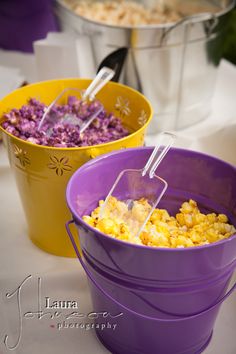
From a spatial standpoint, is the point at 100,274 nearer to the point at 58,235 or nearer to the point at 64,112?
the point at 58,235

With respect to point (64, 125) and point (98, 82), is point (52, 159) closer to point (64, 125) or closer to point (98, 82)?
point (64, 125)

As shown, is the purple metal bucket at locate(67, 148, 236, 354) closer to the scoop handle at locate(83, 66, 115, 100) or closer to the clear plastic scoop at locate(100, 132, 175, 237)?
the clear plastic scoop at locate(100, 132, 175, 237)

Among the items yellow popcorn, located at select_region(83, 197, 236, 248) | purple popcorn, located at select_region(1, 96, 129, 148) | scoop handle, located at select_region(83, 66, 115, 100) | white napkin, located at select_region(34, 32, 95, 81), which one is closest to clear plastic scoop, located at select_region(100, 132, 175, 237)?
yellow popcorn, located at select_region(83, 197, 236, 248)

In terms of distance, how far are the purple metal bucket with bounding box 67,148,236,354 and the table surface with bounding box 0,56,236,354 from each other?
0.04m

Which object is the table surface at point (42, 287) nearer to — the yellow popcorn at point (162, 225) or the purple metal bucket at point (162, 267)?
the purple metal bucket at point (162, 267)

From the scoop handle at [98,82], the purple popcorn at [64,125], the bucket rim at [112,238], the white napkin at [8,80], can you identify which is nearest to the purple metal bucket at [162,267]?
the bucket rim at [112,238]

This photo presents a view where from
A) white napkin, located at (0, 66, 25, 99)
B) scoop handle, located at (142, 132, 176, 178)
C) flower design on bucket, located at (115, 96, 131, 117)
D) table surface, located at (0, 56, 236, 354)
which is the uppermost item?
scoop handle, located at (142, 132, 176, 178)

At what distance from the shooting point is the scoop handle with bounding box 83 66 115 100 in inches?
35.8

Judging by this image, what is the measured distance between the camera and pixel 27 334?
70cm

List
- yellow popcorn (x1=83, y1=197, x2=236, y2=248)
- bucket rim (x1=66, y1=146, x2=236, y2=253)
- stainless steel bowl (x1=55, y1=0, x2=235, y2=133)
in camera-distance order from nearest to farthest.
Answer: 1. bucket rim (x1=66, y1=146, x2=236, y2=253)
2. yellow popcorn (x1=83, y1=197, x2=236, y2=248)
3. stainless steel bowl (x1=55, y1=0, x2=235, y2=133)

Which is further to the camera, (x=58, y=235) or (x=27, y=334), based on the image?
(x=58, y=235)

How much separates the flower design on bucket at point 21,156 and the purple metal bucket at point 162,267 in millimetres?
129

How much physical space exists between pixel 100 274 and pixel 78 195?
0.12 metres

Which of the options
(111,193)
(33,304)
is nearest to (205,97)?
(111,193)
